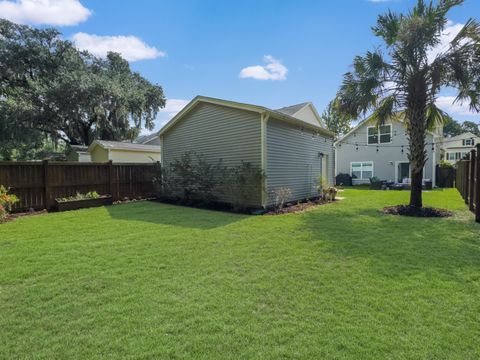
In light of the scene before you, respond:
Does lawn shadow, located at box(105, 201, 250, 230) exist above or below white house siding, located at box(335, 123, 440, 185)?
below

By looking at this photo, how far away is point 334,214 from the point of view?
27.1ft

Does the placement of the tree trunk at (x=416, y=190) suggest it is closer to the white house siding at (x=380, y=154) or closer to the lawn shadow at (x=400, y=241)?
the lawn shadow at (x=400, y=241)

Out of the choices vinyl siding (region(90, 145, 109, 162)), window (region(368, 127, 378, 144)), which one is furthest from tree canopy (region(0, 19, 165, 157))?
window (region(368, 127, 378, 144))

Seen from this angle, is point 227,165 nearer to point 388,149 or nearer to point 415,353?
point 415,353

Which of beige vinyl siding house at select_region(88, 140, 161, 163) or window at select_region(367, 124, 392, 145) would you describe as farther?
window at select_region(367, 124, 392, 145)

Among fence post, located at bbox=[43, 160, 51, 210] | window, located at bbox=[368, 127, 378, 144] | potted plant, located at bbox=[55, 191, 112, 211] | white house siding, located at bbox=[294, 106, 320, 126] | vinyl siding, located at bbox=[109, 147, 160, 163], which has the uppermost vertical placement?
white house siding, located at bbox=[294, 106, 320, 126]

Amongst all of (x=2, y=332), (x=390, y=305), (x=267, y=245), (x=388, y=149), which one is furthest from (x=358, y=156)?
(x=2, y=332)

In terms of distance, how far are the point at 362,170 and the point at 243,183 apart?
49.7 feet

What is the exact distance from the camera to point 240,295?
3.03 metres

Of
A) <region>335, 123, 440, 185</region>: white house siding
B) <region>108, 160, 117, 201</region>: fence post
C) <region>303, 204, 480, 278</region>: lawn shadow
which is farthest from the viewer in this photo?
<region>335, 123, 440, 185</region>: white house siding

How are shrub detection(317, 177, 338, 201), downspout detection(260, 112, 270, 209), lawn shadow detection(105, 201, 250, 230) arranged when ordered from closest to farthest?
lawn shadow detection(105, 201, 250, 230) → downspout detection(260, 112, 270, 209) → shrub detection(317, 177, 338, 201)

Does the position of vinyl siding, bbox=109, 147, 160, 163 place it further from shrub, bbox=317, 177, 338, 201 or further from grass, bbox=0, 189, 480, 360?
grass, bbox=0, 189, 480, 360

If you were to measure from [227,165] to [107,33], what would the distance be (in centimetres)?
1350

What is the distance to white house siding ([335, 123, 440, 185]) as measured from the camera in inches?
726
